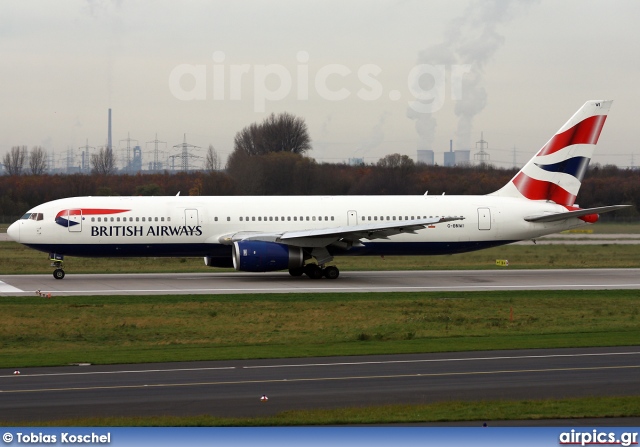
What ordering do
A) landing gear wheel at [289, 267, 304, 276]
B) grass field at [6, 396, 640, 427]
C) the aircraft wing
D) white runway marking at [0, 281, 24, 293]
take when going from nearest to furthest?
1. grass field at [6, 396, 640, 427]
2. white runway marking at [0, 281, 24, 293]
3. the aircraft wing
4. landing gear wheel at [289, 267, 304, 276]

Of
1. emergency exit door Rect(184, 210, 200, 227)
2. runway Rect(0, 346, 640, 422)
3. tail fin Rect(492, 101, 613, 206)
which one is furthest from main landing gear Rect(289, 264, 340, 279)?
runway Rect(0, 346, 640, 422)

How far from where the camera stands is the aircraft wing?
37.8 metres

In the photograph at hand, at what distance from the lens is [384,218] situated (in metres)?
41.4

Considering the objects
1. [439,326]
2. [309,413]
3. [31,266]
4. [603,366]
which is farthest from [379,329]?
[31,266]

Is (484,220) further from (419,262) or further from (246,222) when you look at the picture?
(246,222)

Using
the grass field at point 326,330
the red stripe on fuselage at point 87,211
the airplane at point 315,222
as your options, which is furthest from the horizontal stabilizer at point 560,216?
the red stripe on fuselage at point 87,211

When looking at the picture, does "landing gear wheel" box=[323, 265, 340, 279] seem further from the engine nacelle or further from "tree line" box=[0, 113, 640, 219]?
"tree line" box=[0, 113, 640, 219]

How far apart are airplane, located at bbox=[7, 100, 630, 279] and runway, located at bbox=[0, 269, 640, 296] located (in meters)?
1.20

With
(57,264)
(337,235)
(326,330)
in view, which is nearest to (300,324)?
(326,330)

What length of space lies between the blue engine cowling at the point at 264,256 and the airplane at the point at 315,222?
0.04 meters

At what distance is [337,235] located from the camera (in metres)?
38.2

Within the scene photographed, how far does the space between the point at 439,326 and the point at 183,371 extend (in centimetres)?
986

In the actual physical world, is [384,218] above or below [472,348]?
above

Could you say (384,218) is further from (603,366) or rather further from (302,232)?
(603,366)
